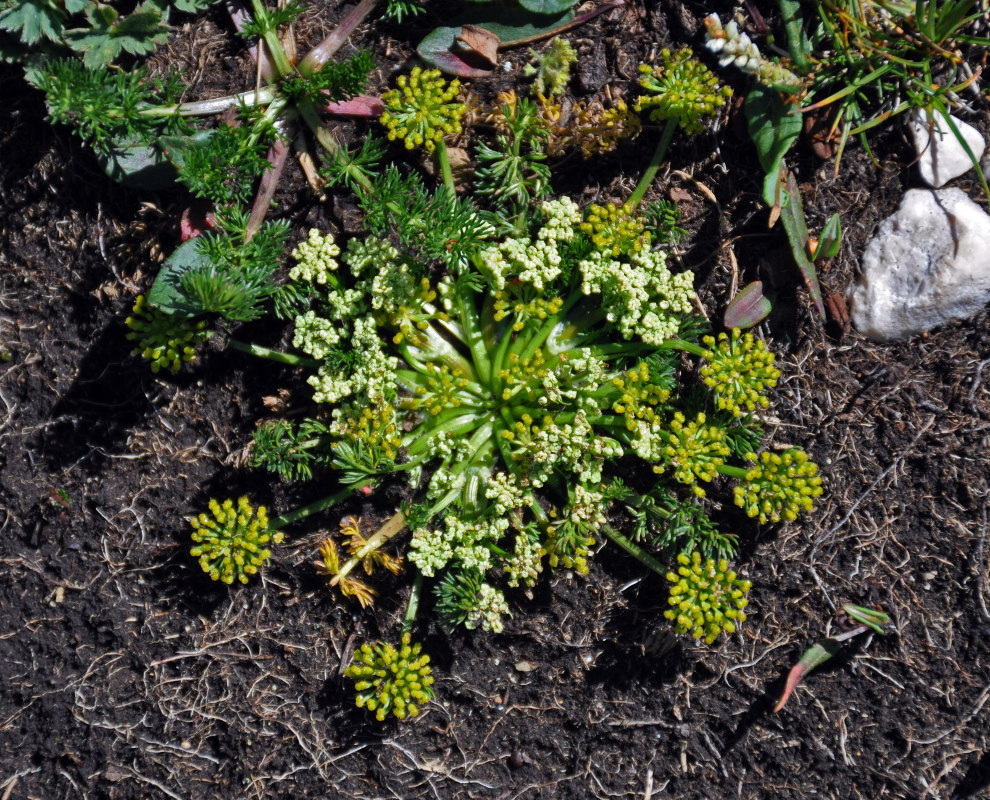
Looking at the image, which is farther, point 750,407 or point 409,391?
point 409,391

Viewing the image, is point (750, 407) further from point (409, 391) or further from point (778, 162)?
point (409, 391)

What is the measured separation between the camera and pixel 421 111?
284 centimetres

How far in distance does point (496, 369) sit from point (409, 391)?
375 mm

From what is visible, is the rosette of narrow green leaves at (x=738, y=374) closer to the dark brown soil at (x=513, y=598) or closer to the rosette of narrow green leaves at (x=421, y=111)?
the dark brown soil at (x=513, y=598)

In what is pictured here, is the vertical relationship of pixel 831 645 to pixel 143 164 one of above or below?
below

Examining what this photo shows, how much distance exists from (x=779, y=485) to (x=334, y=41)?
2532 millimetres

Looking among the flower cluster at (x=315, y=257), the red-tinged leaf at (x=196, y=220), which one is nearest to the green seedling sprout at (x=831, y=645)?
the flower cluster at (x=315, y=257)

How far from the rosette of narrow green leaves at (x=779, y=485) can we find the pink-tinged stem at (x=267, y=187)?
2.19 metres

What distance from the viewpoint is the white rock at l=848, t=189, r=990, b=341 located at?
3.12 m

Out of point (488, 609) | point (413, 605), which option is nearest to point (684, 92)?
point (488, 609)

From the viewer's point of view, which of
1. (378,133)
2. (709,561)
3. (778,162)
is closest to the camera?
(709,561)

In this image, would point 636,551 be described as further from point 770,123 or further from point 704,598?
point 770,123

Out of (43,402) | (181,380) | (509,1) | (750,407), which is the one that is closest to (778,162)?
(750,407)

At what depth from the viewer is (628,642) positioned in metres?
3.30
